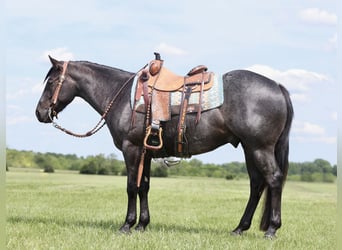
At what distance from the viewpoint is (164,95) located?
328 inches

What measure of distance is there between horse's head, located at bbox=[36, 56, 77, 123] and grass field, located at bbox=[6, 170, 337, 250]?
6.53 ft

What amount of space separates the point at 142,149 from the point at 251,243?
2.26 metres

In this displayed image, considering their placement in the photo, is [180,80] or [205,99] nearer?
[205,99]

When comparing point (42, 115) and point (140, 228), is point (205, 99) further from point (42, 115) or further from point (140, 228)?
point (42, 115)

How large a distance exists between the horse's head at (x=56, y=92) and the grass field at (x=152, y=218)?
1991 millimetres

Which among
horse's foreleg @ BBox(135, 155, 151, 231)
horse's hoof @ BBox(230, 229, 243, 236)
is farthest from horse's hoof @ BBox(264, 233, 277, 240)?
horse's foreleg @ BBox(135, 155, 151, 231)

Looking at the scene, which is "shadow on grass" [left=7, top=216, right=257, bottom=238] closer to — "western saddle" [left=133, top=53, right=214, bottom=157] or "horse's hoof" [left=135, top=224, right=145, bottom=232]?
"horse's hoof" [left=135, top=224, right=145, bottom=232]

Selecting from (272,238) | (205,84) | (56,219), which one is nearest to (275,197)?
(272,238)

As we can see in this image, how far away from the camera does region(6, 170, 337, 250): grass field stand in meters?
7.62

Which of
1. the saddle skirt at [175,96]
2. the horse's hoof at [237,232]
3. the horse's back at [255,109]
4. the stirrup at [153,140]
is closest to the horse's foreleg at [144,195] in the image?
the stirrup at [153,140]

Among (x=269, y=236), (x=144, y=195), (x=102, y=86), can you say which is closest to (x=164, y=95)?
(x=102, y=86)

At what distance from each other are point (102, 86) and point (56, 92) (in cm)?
82

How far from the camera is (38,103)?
943 centimetres

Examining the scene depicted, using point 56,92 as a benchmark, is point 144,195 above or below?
below
